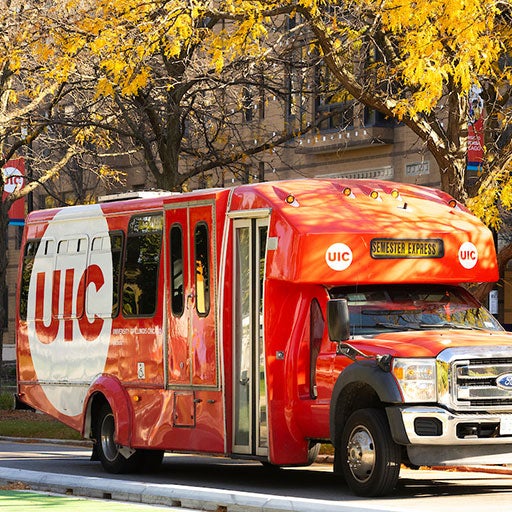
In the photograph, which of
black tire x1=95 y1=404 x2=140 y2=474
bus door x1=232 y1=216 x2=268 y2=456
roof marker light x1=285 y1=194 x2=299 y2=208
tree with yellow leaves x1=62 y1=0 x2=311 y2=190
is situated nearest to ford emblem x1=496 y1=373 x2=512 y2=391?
bus door x1=232 y1=216 x2=268 y2=456

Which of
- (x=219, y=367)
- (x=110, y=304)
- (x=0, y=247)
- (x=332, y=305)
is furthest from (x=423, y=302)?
(x=0, y=247)

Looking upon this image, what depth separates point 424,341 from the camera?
13.2 meters

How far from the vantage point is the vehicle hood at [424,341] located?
42.8 feet

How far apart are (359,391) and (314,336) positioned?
0.91m

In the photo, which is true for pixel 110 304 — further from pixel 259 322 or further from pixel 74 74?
pixel 74 74

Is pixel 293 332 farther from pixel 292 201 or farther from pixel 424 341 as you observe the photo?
pixel 424 341

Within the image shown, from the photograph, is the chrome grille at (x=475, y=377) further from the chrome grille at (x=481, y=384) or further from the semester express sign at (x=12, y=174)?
the semester express sign at (x=12, y=174)

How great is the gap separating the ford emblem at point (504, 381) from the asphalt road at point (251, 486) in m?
1.07

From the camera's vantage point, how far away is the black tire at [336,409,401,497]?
12992mm

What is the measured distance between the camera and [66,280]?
18.8m

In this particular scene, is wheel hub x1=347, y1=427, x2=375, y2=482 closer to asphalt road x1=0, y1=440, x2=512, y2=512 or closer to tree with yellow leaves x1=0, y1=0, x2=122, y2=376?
asphalt road x1=0, y1=440, x2=512, y2=512

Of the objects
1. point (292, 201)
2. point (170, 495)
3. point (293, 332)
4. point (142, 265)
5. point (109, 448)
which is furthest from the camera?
point (109, 448)

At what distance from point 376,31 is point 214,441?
6.52 m

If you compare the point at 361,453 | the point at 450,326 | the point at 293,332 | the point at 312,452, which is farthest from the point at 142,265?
the point at 361,453
